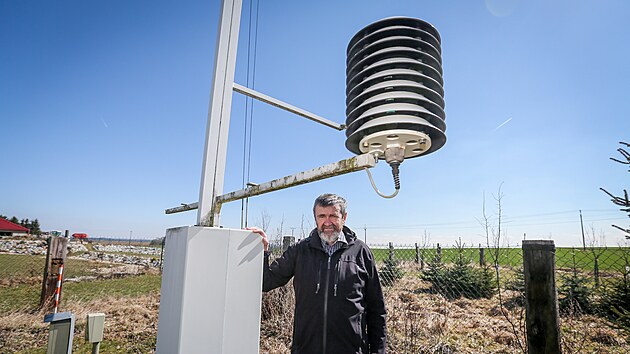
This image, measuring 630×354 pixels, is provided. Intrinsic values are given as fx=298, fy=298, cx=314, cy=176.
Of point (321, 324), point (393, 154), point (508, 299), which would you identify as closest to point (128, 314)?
point (321, 324)

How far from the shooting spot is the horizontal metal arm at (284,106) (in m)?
1.47

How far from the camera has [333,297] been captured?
180cm

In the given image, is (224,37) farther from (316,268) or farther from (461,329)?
(461,329)

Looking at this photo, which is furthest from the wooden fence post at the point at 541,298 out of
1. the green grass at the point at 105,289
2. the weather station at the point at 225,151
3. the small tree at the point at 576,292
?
the green grass at the point at 105,289

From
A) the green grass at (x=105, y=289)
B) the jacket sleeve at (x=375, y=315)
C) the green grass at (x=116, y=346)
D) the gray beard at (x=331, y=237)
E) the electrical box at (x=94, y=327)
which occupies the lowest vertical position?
the green grass at (x=105, y=289)

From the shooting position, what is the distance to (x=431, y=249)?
337 inches

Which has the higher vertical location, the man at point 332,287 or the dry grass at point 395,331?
the man at point 332,287

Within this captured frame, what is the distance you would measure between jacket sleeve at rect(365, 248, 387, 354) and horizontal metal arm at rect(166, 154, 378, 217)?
3.55 feet

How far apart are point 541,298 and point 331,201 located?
143 centimetres

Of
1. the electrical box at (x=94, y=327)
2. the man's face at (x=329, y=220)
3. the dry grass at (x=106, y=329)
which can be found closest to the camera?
the man's face at (x=329, y=220)

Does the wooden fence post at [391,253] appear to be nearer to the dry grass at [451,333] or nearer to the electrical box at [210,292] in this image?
the dry grass at [451,333]

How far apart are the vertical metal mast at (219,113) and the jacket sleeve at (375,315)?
1.16 m

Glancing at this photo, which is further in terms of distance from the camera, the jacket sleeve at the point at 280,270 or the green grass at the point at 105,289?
the green grass at the point at 105,289

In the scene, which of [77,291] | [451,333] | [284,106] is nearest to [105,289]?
[77,291]
